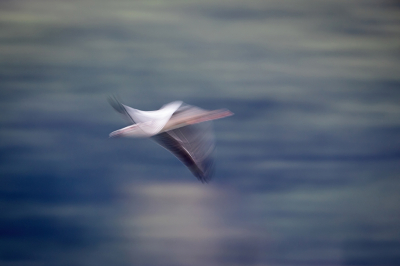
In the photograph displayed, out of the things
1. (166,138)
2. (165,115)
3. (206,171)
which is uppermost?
(165,115)

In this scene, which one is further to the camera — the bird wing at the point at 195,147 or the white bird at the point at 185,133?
the bird wing at the point at 195,147

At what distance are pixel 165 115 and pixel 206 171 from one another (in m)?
0.33

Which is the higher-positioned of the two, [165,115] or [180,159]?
[165,115]

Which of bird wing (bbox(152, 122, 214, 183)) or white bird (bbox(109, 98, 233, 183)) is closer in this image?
white bird (bbox(109, 98, 233, 183))

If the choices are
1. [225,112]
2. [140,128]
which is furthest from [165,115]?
[225,112]

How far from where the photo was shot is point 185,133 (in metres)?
1.62

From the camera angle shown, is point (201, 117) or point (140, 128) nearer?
point (140, 128)

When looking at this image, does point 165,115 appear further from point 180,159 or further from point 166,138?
point 180,159

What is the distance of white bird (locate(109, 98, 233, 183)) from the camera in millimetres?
1453

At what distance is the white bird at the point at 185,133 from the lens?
1453 millimetres

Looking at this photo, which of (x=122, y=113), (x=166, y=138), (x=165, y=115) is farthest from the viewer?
(x=166, y=138)

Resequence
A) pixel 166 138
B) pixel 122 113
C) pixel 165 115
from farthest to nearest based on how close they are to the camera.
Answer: pixel 166 138 < pixel 165 115 < pixel 122 113

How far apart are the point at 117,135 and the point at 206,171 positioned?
42cm

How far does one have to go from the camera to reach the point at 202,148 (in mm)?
1630
